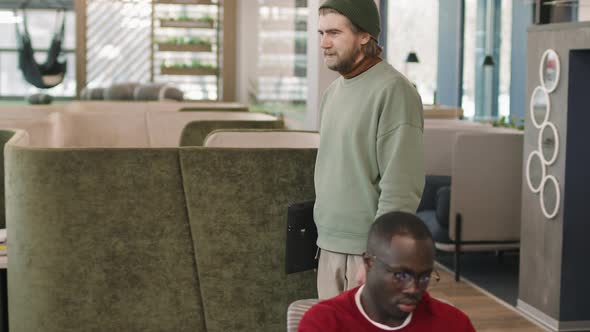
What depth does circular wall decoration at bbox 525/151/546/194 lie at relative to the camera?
4641 millimetres

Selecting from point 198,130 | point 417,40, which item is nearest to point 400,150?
point 198,130

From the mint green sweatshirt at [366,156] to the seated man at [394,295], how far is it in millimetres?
599

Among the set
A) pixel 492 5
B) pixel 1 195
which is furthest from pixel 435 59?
pixel 1 195

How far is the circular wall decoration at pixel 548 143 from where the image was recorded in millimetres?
4465

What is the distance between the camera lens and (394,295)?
4.70 ft

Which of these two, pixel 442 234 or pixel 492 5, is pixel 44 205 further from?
pixel 492 5

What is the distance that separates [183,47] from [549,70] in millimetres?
8982

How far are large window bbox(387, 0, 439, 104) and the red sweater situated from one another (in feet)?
43.3

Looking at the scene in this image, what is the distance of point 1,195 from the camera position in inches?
138

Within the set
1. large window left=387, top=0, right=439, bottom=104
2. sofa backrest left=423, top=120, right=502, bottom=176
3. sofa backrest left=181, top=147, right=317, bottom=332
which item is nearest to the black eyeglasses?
sofa backrest left=181, top=147, right=317, bottom=332

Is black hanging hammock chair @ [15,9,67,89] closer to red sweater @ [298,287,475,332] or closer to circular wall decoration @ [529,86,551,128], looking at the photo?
circular wall decoration @ [529,86,551,128]

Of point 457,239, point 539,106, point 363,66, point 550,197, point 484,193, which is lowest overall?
point 457,239

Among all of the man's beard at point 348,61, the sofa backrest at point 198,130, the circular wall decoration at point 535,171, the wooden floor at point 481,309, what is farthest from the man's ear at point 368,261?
the sofa backrest at point 198,130

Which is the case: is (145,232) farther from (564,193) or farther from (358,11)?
(564,193)
